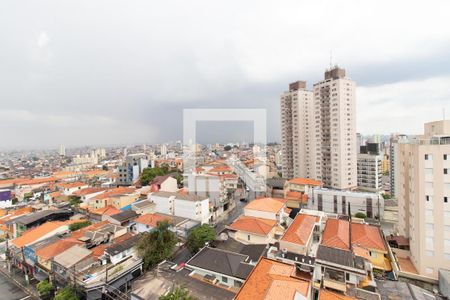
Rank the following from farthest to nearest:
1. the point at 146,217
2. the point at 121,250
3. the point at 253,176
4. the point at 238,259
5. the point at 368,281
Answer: the point at 253,176 → the point at 146,217 → the point at 121,250 → the point at 238,259 → the point at 368,281

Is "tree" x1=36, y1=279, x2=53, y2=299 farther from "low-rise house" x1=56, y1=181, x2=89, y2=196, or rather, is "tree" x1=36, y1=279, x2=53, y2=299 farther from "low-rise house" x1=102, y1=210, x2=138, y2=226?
"low-rise house" x1=56, y1=181, x2=89, y2=196

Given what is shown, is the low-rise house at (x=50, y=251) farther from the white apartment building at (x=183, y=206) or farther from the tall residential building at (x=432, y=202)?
the tall residential building at (x=432, y=202)

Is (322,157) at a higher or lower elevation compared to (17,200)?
higher

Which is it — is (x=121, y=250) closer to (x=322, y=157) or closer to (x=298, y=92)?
(x=322, y=157)

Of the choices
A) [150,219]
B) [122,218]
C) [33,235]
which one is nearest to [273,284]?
[150,219]

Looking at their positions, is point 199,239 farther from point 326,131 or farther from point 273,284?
point 326,131

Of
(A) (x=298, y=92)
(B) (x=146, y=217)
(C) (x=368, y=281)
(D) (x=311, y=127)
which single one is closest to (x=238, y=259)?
(C) (x=368, y=281)

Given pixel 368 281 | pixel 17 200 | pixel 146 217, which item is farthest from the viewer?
pixel 17 200
